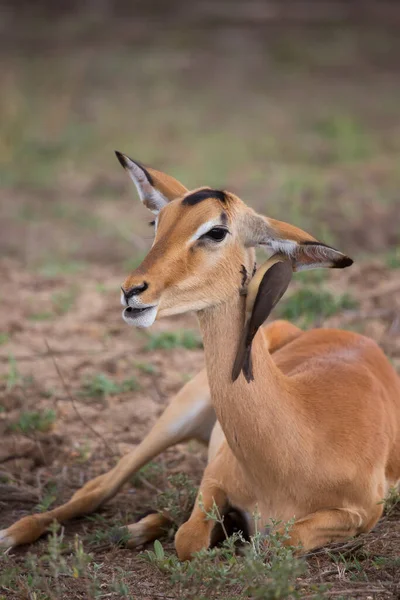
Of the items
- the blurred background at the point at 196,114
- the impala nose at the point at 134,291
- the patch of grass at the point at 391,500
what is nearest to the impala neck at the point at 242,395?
the impala nose at the point at 134,291

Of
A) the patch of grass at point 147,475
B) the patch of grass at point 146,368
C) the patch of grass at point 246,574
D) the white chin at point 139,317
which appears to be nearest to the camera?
the patch of grass at point 246,574

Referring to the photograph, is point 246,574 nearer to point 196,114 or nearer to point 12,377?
point 12,377

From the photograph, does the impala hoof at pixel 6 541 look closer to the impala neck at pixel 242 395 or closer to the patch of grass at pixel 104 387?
the impala neck at pixel 242 395

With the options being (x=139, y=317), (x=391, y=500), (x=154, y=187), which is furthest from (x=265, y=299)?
(x=391, y=500)

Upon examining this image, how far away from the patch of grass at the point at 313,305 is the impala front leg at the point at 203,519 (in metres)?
2.90

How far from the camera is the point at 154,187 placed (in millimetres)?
4289

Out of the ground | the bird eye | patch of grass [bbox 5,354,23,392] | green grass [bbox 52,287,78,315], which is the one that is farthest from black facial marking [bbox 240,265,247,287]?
green grass [bbox 52,287,78,315]

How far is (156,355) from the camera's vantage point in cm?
689

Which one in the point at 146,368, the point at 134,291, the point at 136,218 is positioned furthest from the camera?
the point at 136,218

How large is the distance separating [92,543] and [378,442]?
1349mm

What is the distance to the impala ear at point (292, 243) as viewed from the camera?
12.4ft

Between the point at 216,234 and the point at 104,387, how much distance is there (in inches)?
102

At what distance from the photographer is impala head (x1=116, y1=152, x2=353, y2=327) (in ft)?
12.0

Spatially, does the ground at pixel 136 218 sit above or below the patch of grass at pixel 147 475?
above
